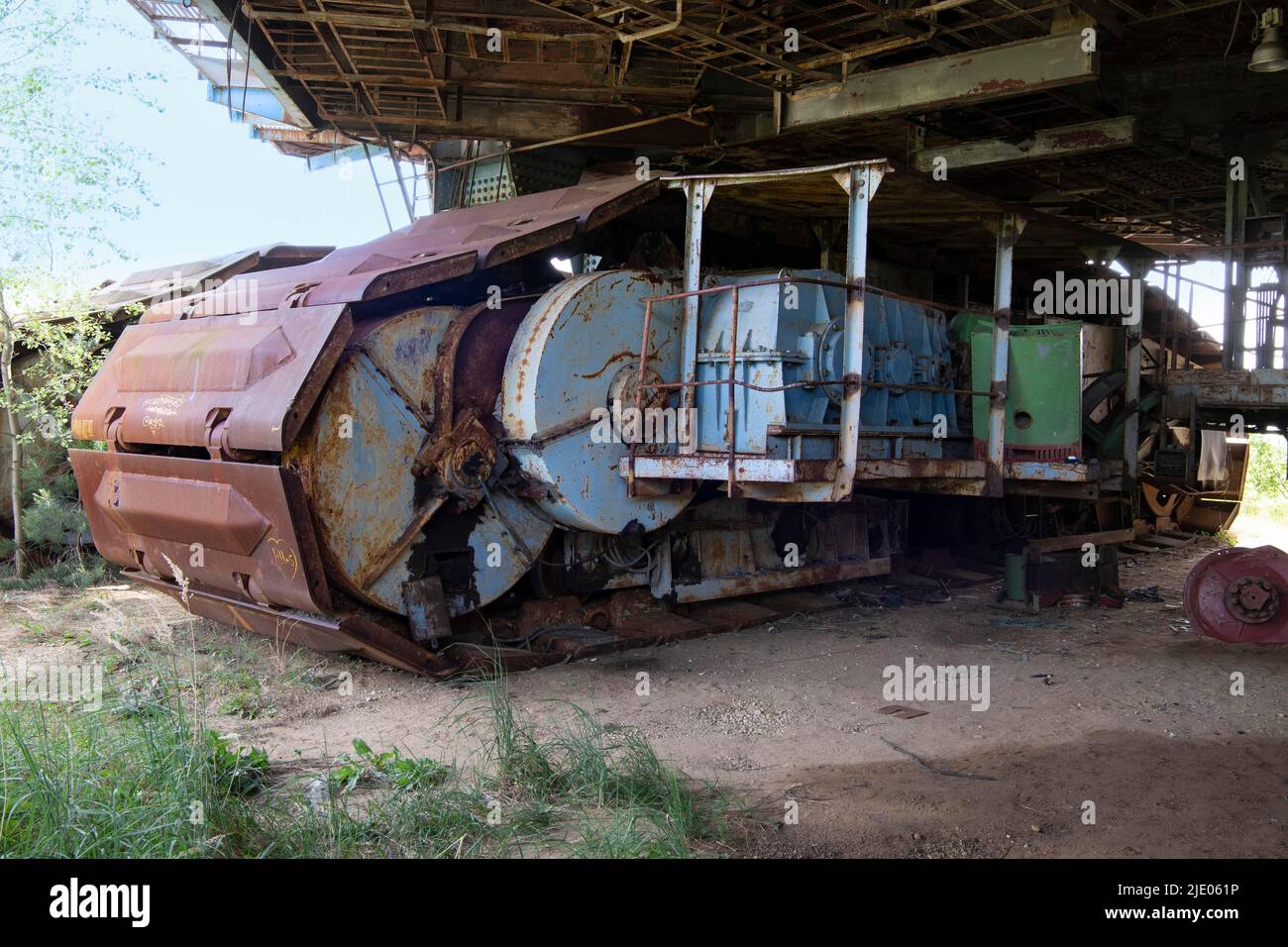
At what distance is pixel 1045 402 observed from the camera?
8.27 m

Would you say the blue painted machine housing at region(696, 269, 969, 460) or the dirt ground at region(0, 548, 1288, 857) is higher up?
the blue painted machine housing at region(696, 269, 969, 460)

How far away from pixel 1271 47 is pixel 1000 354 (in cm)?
291

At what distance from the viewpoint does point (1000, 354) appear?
26.8 feet

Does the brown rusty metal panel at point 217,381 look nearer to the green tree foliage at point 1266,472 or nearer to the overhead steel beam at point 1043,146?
the overhead steel beam at point 1043,146

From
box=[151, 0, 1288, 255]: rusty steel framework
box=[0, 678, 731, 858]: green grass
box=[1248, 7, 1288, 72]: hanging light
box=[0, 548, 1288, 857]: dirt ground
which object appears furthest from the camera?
box=[151, 0, 1288, 255]: rusty steel framework

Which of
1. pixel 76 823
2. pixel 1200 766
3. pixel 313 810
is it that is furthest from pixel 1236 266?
pixel 76 823

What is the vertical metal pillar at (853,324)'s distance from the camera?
641cm

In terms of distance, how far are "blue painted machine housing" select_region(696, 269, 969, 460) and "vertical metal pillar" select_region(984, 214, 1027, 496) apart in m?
0.74

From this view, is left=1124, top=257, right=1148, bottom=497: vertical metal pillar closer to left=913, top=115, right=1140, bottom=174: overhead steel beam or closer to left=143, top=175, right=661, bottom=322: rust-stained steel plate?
left=913, top=115, right=1140, bottom=174: overhead steel beam

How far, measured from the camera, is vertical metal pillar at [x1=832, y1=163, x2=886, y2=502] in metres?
6.41

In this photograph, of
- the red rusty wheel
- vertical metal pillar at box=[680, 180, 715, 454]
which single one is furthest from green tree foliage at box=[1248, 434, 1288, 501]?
vertical metal pillar at box=[680, 180, 715, 454]

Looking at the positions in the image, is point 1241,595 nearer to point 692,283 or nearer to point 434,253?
point 692,283

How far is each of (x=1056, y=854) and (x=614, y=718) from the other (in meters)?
2.63

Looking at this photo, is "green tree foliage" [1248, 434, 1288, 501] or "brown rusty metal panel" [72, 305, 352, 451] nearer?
"brown rusty metal panel" [72, 305, 352, 451]
